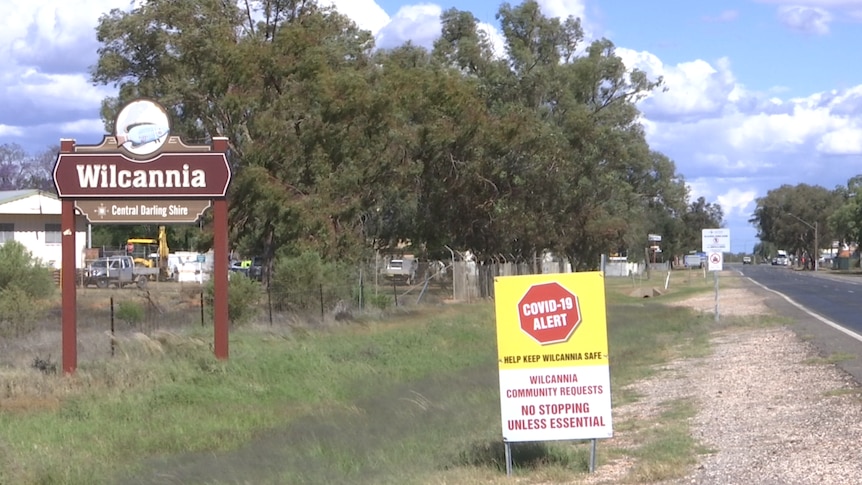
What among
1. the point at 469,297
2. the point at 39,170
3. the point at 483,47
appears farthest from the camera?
the point at 39,170

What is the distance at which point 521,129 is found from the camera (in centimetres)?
4256

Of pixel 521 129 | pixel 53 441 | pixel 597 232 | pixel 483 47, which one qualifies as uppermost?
pixel 483 47

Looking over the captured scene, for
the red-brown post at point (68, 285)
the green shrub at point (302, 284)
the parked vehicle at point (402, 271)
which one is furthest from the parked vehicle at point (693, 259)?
the red-brown post at point (68, 285)

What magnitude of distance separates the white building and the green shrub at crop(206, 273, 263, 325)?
117 feet

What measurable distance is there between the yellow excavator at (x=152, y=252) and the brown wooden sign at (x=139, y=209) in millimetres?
40423

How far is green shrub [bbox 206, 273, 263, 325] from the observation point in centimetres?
2627

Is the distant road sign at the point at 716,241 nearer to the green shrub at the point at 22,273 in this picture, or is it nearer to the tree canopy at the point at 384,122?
the tree canopy at the point at 384,122

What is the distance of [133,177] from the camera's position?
1917cm

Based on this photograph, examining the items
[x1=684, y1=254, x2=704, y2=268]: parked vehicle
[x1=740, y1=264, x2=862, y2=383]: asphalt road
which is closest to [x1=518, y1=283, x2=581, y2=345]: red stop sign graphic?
[x1=740, y1=264, x2=862, y2=383]: asphalt road

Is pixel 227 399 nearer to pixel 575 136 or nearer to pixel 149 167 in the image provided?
pixel 149 167

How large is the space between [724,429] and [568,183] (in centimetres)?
3878

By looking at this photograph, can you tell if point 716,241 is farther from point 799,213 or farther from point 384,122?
point 799,213

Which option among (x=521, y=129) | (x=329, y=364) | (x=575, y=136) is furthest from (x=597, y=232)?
(x=329, y=364)

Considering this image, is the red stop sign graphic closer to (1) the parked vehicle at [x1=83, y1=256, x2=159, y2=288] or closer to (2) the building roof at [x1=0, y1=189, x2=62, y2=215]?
(1) the parked vehicle at [x1=83, y1=256, x2=159, y2=288]
